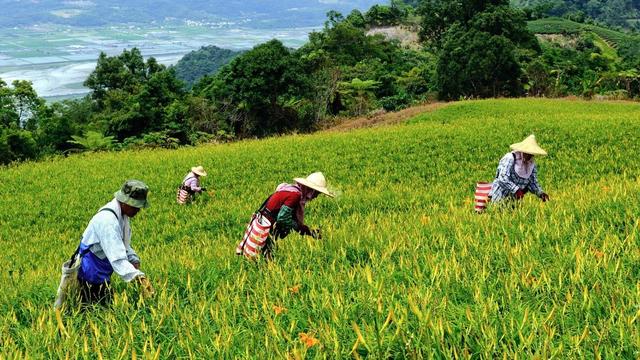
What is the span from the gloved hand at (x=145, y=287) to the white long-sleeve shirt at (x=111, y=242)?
0.05 metres

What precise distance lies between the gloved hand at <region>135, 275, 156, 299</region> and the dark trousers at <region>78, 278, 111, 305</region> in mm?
228

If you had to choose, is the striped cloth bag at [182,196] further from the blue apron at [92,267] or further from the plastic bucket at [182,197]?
the blue apron at [92,267]

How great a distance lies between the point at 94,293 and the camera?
369 centimetres

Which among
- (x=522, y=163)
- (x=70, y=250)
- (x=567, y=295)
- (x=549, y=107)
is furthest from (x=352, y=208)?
(x=549, y=107)

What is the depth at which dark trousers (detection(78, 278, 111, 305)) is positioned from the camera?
3566 mm

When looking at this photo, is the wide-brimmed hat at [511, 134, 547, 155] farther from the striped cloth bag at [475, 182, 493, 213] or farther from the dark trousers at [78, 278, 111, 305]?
the dark trousers at [78, 278, 111, 305]

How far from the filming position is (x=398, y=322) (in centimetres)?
204

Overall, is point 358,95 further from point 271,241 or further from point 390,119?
point 271,241

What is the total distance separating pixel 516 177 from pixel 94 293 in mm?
4491

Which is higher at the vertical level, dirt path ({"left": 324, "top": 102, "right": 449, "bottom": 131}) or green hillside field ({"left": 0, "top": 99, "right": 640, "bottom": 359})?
green hillside field ({"left": 0, "top": 99, "right": 640, "bottom": 359})

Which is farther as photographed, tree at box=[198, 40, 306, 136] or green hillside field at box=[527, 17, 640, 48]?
green hillside field at box=[527, 17, 640, 48]

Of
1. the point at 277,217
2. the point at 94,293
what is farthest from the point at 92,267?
the point at 277,217

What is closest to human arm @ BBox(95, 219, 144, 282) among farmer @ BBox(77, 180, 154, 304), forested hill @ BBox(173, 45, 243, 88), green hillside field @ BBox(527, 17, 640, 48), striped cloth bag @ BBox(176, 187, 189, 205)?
farmer @ BBox(77, 180, 154, 304)

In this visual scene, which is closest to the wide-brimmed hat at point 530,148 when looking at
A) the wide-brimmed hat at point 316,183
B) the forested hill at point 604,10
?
the wide-brimmed hat at point 316,183
